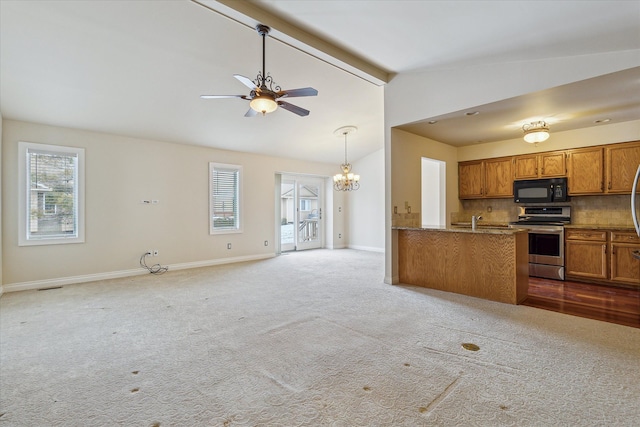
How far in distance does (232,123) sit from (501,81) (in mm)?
4267

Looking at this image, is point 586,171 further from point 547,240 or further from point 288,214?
point 288,214

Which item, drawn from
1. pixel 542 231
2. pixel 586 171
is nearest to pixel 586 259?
pixel 542 231

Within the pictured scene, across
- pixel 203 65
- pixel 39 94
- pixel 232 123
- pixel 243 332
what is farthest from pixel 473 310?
pixel 39 94

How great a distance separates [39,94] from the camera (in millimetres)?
4020

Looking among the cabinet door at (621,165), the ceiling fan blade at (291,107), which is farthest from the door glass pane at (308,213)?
the cabinet door at (621,165)

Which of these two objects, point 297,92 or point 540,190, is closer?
point 297,92

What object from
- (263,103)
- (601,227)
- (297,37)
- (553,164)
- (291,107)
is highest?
(297,37)

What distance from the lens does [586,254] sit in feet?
15.6

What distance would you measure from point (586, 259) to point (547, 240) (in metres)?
0.56

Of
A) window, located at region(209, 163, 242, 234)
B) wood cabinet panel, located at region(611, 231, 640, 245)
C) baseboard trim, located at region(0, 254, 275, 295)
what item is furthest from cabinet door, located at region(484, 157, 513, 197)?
baseboard trim, located at region(0, 254, 275, 295)

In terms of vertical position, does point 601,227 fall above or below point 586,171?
below

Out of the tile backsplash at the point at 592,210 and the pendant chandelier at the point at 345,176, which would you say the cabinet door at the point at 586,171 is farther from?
the pendant chandelier at the point at 345,176

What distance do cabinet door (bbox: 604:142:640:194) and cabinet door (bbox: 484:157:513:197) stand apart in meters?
1.38

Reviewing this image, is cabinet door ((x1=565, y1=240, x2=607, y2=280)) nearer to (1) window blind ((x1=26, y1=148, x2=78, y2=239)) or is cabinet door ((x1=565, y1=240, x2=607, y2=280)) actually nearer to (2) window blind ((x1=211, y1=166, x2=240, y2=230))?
(2) window blind ((x1=211, y1=166, x2=240, y2=230))
